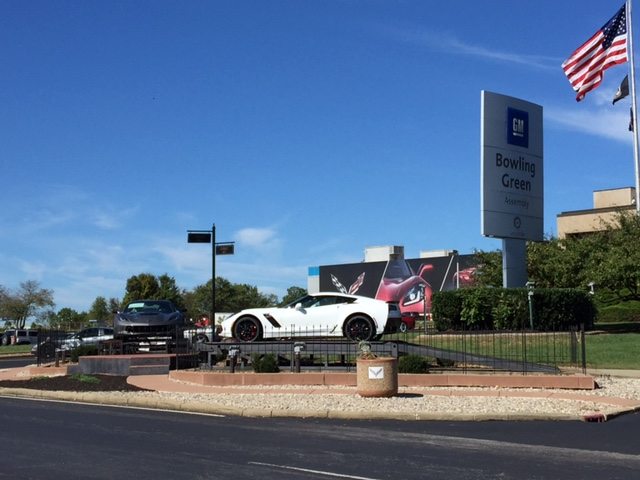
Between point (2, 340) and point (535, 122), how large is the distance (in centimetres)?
5262

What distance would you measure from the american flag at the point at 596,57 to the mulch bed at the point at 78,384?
80.5 ft

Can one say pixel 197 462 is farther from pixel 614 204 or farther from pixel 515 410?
pixel 614 204

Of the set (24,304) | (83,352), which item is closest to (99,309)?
(24,304)

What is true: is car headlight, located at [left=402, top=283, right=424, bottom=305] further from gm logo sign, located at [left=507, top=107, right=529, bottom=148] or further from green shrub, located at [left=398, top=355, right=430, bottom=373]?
green shrub, located at [left=398, top=355, right=430, bottom=373]

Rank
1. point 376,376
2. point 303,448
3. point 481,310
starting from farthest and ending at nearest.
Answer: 1. point 481,310
2. point 376,376
3. point 303,448

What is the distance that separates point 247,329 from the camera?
2161cm

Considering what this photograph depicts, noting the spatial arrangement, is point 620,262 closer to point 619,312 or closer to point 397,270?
point 619,312

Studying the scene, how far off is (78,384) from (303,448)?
1062 centimetres

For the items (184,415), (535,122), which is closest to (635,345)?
(535,122)

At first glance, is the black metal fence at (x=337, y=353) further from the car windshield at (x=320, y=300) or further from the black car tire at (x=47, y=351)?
the black car tire at (x=47, y=351)

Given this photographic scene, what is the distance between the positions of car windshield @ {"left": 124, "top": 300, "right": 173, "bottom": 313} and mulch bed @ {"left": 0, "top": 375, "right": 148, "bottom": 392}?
3.04 meters

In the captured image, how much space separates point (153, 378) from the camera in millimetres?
21125

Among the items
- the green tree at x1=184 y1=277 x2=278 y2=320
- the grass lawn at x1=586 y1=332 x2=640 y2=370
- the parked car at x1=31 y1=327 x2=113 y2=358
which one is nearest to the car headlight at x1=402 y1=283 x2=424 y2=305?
the green tree at x1=184 y1=277 x2=278 y2=320

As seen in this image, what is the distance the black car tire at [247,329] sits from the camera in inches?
847
